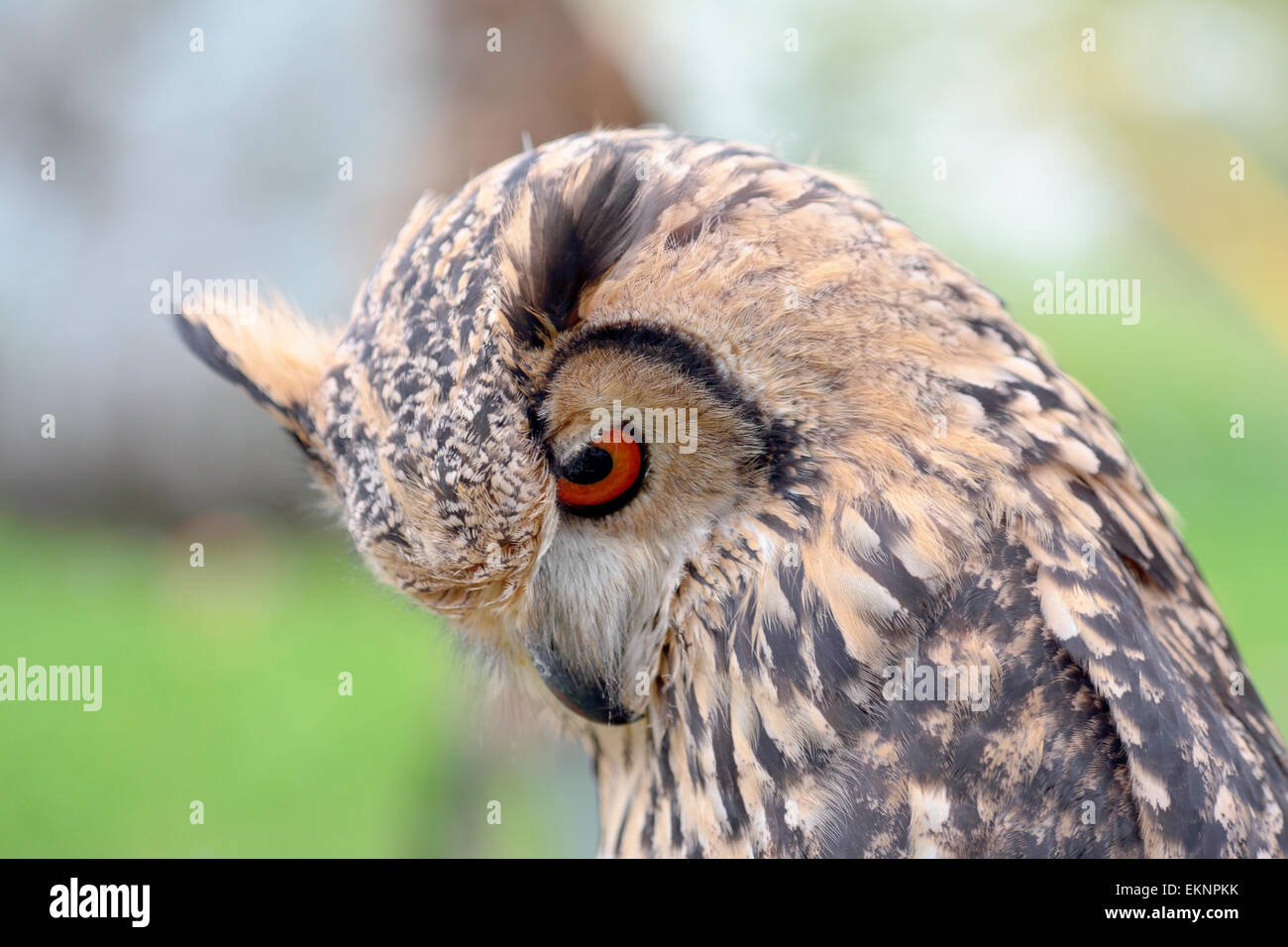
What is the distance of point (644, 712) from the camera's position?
1835 millimetres

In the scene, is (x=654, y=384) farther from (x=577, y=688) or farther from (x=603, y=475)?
(x=577, y=688)

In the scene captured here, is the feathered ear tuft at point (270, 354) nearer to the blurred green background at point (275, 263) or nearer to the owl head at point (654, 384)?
the owl head at point (654, 384)

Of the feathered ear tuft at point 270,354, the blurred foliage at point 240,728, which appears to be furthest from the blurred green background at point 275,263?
the feathered ear tuft at point 270,354

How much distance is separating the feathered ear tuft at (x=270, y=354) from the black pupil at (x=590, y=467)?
58 centimetres

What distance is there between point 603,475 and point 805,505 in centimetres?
32

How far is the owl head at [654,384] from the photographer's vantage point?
1509 millimetres

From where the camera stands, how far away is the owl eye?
1.52m

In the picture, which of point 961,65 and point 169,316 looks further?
point 961,65

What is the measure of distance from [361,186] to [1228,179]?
6230 millimetres

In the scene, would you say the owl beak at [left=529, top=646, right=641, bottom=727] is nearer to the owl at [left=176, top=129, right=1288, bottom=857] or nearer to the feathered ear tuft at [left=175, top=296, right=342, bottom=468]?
the owl at [left=176, top=129, right=1288, bottom=857]

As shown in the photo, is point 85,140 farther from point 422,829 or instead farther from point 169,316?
point 169,316

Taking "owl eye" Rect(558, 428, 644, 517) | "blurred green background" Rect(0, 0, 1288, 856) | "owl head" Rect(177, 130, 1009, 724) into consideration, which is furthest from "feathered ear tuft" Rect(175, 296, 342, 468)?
"blurred green background" Rect(0, 0, 1288, 856)

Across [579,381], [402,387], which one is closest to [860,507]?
[579,381]

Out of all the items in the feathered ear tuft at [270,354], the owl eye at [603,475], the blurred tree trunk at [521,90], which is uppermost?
the blurred tree trunk at [521,90]
